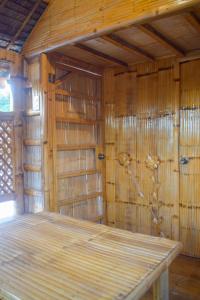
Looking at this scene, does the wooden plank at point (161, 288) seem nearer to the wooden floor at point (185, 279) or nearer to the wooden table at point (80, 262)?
the wooden table at point (80, 262)

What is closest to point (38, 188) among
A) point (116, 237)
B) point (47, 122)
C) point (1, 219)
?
point (1, 219)

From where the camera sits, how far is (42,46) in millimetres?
2891

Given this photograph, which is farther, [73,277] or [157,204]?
[157,204]

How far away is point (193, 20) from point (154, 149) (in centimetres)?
155

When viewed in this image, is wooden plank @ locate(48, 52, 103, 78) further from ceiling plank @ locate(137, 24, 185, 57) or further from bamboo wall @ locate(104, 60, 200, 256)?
ceiling plank @ locate(137, 24, 185, 57)

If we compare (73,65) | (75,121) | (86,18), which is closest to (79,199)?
(75,121)

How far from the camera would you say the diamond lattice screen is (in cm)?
295

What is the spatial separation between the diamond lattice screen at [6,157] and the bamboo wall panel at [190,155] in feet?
6.72

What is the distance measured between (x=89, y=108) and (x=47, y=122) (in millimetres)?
821

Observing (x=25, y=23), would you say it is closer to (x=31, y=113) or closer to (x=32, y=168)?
(x=31, y=113)

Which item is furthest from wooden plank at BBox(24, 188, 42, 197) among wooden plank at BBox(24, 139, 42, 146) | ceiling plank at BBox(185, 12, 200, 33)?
ceiling plank at BBox(185, 12, 200, 33)

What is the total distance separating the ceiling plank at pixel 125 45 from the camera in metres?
2.61

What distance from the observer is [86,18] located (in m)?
2.50

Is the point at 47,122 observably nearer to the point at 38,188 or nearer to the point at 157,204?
the point at 38,188
